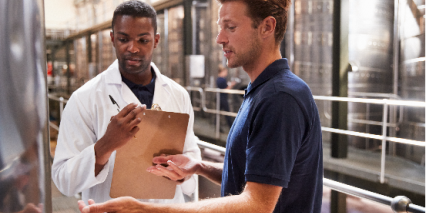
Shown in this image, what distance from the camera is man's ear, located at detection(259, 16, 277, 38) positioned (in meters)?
0.82

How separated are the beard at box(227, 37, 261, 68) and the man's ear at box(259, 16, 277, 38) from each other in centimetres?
2

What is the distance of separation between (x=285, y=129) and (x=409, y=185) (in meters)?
3.28

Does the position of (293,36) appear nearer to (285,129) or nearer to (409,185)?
(409,185)

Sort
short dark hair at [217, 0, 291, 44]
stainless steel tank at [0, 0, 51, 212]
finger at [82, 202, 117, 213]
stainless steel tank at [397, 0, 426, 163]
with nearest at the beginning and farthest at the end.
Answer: stainless steel tank at [0, 0, 51, 212] → finger at [82, 202, 117, 213] → short dark hair at [217, 0, 291, 44] → stainless steel tank at [397, 0, 426, 163]

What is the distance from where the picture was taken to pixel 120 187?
1.07 meters

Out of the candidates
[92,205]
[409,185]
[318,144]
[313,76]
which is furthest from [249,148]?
[313,76]

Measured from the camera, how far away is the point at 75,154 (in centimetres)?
106

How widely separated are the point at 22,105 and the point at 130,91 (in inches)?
32.7

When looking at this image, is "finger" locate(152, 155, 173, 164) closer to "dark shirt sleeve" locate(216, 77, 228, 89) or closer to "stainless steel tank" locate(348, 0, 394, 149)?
"stainless steel tank" locate(348, 0, 394, 149)

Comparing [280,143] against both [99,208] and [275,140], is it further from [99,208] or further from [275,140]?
[99,208]

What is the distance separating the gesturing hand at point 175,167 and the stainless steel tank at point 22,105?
60 cm

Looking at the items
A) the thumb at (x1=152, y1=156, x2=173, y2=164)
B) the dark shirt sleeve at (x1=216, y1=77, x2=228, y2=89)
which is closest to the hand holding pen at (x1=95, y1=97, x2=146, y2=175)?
the thumb at (x1=152, y1=156, x2=173, y2=164)

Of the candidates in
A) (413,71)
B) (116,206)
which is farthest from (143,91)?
(413,71)

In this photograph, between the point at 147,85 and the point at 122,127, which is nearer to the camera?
the point at 122,127
